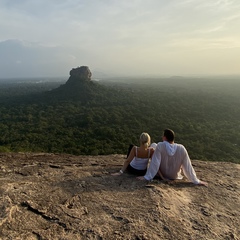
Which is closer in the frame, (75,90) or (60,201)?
(60,201)

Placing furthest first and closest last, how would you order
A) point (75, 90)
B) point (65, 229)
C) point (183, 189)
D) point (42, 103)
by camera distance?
point (75, 90) < point (42, 103) < point (183, 189) < point (65, 229)

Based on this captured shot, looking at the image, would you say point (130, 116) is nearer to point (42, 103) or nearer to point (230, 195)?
point (42, 103)

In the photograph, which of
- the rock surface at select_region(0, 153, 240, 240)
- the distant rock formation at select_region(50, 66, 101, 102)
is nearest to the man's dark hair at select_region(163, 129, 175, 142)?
the rock surface at select_region(0, 153, 240, 240)

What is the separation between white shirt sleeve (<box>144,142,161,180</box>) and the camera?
5492 mm

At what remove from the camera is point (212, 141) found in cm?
3077

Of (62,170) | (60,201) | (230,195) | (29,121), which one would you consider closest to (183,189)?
(230,195)

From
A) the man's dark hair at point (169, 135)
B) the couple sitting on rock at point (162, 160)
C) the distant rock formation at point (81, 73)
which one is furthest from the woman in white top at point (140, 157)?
the distant rock formation at point (81, 73)

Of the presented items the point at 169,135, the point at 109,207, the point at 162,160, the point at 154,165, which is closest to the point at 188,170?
the point at 162,160

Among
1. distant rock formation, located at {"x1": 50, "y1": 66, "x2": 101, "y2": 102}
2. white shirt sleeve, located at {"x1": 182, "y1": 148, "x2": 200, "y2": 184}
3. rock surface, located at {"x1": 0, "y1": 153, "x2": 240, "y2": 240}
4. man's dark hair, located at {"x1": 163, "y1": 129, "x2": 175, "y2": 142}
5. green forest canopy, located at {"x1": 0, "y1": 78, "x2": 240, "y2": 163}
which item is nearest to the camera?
rock surface, located at {"x1": 0, "y1": 153, "x2": 240, "y2": 240}

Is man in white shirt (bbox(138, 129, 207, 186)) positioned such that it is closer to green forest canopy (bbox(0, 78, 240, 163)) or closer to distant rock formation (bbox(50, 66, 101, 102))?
green forest canopy (bbox(0, 78, 240, 163))

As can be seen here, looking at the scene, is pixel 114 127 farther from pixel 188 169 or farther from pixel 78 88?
pixel 78 88

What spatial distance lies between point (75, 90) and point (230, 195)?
66.8 m

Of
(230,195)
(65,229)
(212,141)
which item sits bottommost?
(212,141)

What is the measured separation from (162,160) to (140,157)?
0.50 meters
